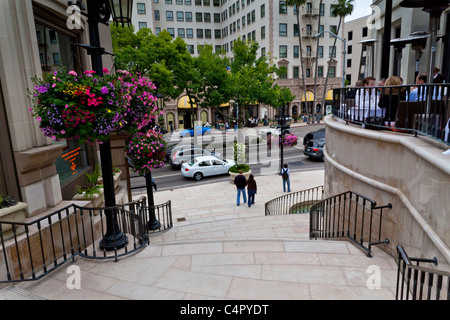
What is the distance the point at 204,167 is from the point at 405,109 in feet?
46.7

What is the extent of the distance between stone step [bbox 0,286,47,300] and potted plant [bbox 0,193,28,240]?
91 centimetres

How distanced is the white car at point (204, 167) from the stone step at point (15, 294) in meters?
14.9

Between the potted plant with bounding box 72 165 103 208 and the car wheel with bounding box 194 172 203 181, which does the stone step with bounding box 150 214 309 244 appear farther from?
the car wheel with bounding box 194 172 203 181

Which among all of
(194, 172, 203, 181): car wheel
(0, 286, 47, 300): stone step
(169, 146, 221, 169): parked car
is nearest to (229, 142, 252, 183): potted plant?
(194, 172, 203, 181): car wheel

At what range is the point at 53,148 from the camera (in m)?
5.94

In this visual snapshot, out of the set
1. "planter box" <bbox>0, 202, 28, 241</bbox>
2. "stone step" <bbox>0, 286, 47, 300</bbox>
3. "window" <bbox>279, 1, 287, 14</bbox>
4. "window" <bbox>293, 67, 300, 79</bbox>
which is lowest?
"stone step" <bbox>0, 286, 47, 300</bbox>

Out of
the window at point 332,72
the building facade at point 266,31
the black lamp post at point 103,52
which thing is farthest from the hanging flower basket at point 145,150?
the window at point 332,72

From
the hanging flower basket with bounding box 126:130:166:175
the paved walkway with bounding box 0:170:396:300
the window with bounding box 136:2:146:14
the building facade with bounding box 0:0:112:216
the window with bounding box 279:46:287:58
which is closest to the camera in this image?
the paved walkway with bounding box 0:170:396:300

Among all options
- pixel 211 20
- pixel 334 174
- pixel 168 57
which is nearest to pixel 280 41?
pixel 211 20

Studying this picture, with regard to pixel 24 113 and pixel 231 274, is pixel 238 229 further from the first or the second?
pixel 24 113

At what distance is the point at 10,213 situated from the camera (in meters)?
4.93

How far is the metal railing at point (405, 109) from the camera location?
4812 millimetres

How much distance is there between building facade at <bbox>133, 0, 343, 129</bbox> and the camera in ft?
148

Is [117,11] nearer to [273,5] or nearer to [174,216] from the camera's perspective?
[174,216]
